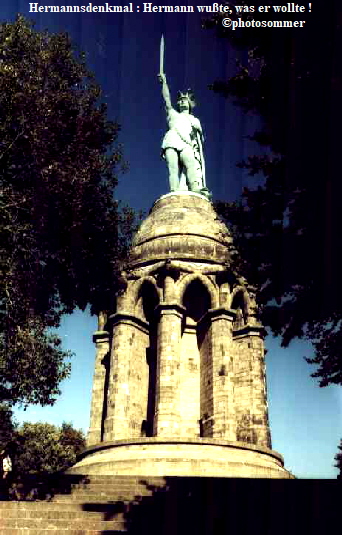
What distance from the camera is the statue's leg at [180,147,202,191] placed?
2467cm

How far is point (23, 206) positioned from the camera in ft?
44.0

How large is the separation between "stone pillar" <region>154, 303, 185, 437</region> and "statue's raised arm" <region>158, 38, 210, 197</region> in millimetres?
7556

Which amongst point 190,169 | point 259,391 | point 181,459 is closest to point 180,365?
point 259,391

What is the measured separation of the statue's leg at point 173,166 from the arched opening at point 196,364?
241 inches

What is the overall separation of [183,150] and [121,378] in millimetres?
11857

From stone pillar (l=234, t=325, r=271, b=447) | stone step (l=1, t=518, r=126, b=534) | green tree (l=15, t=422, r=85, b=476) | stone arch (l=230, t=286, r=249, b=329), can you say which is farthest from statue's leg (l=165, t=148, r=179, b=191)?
green tree (l=15, t=422, r=85, b=476)

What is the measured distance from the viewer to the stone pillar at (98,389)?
19.2 m

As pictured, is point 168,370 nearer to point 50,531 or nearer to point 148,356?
point 148,356

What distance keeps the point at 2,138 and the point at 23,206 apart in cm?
179

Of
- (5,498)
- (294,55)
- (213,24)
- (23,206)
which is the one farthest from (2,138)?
(5,498)

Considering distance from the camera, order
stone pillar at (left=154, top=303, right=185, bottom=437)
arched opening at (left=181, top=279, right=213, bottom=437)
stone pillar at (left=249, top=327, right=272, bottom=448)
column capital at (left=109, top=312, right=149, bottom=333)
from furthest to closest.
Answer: column capital at (left=109, top=312, right=149, bottom=333) < arched opening at (left=181, top=279, right=213, bottom=437) < stone pillar at (left=249, top=327, right=272, bottom=448) < stone pillar at (left=154, top=303, right=185, bottom=437)

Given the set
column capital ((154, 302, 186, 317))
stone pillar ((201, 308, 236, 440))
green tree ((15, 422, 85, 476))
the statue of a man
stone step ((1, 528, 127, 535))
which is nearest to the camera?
stone step ((1, 528, 127, 535))

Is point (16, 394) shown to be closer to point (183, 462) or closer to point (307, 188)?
point (183, 462)

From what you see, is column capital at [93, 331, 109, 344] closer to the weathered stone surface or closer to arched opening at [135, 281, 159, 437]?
the weathered stone surface
